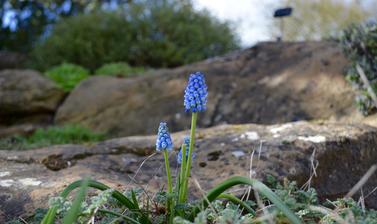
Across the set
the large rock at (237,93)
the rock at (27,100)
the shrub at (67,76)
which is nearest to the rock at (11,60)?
the shrub at (67,76)

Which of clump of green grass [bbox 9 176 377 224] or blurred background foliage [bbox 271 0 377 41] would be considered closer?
clump of green grass [bbox 9 176 377 224]

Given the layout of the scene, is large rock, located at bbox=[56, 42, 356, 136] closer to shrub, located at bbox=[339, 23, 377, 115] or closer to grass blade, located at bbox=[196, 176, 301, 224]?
shrub, located at bbox=[339, 23, 377, 115]

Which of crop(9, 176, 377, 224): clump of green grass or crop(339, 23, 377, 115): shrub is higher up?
crop(339, 23, 377, 115): shrub

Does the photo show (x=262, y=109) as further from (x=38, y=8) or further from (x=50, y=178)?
(x=38, y=8)

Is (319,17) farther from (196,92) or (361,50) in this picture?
(196,92)

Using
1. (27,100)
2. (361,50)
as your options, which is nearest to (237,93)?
(361,50)

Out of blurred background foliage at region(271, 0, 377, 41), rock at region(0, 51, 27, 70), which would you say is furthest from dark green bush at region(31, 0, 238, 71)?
blurred background foliage at region(271, 0, 377, 41)
